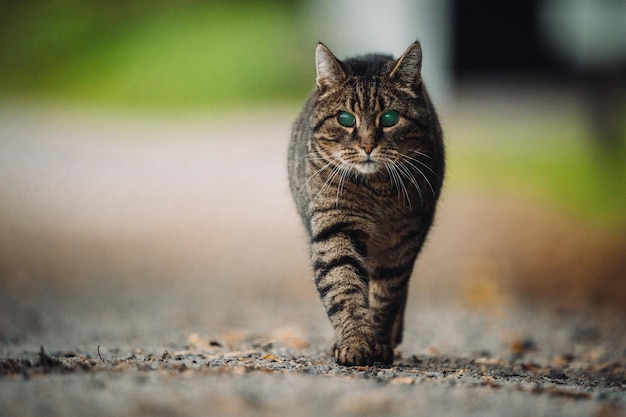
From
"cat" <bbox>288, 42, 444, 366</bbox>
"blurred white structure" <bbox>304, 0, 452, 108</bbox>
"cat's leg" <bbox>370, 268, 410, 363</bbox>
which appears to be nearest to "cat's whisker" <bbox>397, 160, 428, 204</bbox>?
Result: "cat" <bbox>288, 42, 444, 366</bbox>

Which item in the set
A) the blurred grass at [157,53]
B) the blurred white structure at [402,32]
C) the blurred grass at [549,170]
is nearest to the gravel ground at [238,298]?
the blurred grass at [549,170]

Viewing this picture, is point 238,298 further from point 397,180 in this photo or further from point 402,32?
point 402,32

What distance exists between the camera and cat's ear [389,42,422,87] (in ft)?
15.0

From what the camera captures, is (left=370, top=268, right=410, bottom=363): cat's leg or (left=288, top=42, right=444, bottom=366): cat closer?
(left=288, top=42, right=444, bottom=366): cat

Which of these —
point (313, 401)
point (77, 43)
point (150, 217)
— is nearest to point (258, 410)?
point (313, 401)

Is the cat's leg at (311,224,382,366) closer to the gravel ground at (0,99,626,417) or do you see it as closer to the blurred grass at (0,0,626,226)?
the gravel ground at (0,99,626,417)

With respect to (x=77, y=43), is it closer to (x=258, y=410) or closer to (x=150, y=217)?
(x=150, y=217)

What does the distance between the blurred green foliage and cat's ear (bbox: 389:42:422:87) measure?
13.7m

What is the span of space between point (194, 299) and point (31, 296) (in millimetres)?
1342

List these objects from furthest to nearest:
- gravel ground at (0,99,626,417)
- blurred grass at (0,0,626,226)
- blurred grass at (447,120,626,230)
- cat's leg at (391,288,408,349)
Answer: blurred grass at (0,0,626,226) < blurred grass at (447,120,626,230) < cat's leg at (391,288,408,349) < gravel ground at (0,99,626,417)

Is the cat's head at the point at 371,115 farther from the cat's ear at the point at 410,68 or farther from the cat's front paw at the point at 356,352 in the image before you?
the cat's front paw at the point at 356,352

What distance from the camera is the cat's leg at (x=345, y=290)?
4180 millimetres

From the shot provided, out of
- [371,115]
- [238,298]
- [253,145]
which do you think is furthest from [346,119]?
[253,145]

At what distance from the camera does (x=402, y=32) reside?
58.5 ft
